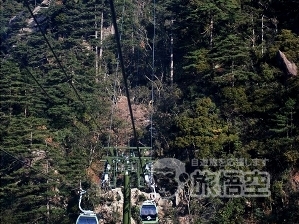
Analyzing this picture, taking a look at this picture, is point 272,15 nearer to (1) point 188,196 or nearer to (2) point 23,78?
(1) point 188,196

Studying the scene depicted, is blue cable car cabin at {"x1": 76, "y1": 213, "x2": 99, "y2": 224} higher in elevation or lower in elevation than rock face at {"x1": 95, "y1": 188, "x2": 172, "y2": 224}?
higher

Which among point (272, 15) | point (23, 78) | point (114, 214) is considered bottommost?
point (114, 214)

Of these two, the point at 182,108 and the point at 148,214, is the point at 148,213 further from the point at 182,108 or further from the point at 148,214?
the point at 182,108

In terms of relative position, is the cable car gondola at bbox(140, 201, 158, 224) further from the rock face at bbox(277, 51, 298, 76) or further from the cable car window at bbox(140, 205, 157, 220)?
the rock face at bbox(277, 51, 298, 76)

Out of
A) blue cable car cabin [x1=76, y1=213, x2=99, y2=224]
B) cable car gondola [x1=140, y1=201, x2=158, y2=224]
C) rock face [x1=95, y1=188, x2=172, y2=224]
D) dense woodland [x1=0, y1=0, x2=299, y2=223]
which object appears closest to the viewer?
blue cable car cabin [x1=76, y1=213, x2=99, y2=224]

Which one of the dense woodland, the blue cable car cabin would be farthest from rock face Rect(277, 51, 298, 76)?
the blue cable car cabin

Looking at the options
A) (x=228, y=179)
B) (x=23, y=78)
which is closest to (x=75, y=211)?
(x=228, y=179)

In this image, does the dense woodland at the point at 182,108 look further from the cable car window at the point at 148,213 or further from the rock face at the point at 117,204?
the cable car window at the point at 148,213
